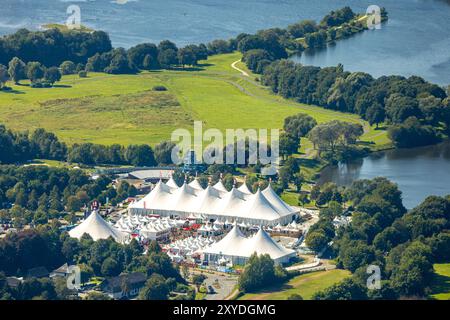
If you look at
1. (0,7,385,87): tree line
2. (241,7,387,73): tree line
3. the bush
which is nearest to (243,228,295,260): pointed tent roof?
the bush

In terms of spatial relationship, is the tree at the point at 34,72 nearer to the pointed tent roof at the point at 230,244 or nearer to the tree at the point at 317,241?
the pointed tent roof at the point at 230,244

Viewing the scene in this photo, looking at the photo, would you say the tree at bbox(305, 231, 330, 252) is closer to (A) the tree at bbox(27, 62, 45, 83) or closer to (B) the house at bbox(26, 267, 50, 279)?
(B) the house at bbox(26, 267, 50, 279)

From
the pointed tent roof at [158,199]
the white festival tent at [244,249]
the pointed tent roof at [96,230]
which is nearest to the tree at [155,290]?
the white festival tent at [244,249]

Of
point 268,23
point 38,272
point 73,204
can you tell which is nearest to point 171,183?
point 73,204

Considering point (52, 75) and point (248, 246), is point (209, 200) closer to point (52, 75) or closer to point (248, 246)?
point (248, 246)
